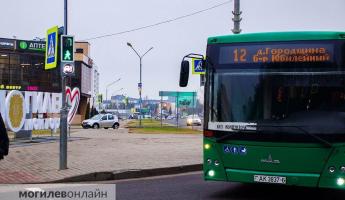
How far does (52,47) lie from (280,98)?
7.01 m

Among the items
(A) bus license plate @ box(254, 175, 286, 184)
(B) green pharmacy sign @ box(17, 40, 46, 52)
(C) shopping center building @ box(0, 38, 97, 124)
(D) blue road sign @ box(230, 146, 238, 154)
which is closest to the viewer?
(A) bus license plate @ box(254, 175, 286, 184)

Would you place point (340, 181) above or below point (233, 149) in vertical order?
below

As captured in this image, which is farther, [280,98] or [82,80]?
[82,80]

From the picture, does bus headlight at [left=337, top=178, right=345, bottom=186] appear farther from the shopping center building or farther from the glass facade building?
the glass facade building

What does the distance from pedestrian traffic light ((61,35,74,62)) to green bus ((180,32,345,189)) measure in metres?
4.89

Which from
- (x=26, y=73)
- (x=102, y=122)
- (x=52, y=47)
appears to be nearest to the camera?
(x=52, y=47)

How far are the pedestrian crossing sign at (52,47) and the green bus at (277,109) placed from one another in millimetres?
5423

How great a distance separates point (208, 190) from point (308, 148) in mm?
2605

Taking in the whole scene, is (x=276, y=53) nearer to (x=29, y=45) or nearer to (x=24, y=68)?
(x=24, y=68)

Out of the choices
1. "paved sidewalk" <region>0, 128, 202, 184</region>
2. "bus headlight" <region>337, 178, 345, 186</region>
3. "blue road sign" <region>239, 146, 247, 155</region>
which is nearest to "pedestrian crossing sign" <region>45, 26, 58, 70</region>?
"paved sidewalk" <region>0, 128, 202, 184</region>

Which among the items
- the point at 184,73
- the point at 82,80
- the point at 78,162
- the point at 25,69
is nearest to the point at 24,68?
the point at 25,69

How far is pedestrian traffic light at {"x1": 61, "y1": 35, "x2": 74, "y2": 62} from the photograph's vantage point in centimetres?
1306

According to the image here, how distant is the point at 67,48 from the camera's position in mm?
13109

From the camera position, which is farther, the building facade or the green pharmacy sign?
the building facade
